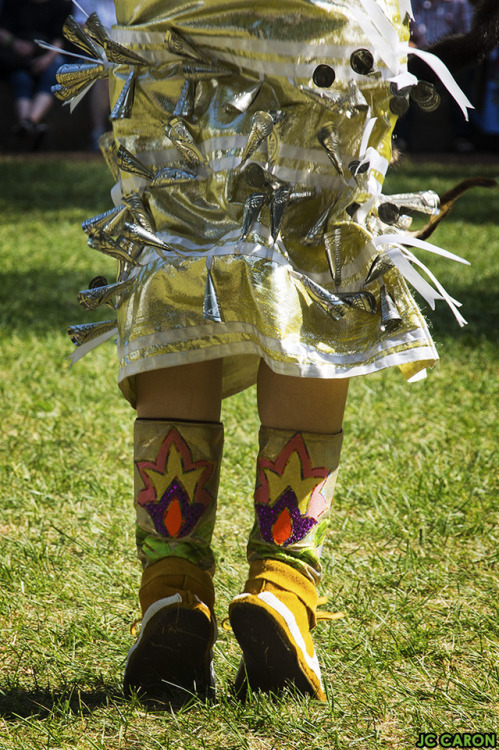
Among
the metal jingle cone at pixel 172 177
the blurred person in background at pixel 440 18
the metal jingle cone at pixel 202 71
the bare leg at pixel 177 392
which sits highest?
the blurred person in background at pixel 440 18

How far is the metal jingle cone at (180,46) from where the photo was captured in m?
1.08

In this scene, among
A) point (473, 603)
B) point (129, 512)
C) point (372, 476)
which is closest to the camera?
point (473, 603)

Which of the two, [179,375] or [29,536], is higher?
[179,375]

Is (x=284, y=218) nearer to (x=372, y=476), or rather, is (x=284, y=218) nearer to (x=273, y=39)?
(x=273, y=39)

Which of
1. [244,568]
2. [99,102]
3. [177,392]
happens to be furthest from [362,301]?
[99,102]

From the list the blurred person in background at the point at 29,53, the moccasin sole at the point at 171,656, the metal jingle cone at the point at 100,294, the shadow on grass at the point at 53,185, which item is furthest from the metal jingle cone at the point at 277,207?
the blurred person in background at the point at 29,53

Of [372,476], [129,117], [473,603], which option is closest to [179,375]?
[129,117]

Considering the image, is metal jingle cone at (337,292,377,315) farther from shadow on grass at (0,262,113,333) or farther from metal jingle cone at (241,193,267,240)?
shadow on grass at (0,262,113,333)

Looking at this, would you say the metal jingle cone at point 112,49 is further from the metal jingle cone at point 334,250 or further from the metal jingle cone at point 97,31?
the metal jingle cone at point 334,250

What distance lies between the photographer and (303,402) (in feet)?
3.67

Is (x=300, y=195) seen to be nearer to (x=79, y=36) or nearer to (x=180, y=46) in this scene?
(x=180, y=46)

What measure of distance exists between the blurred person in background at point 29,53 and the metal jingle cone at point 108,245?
730 cm

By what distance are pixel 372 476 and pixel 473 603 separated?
52 cm

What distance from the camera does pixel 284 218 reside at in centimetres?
109
